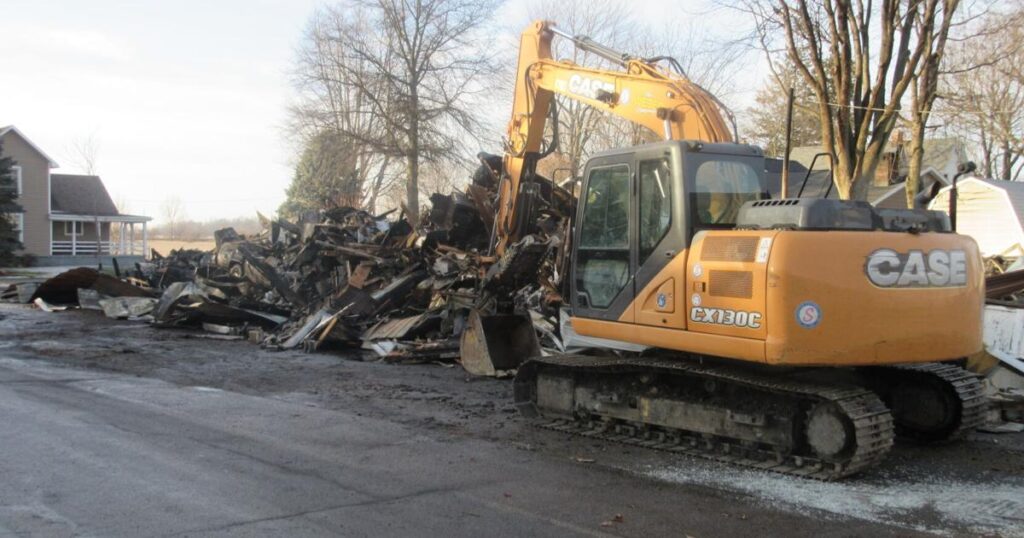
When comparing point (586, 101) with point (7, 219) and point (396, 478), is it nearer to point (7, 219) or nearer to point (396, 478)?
point (396, 478)

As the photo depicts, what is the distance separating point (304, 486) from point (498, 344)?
507cm

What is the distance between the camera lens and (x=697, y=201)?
6.77m

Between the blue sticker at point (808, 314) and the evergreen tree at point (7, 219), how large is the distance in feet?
121

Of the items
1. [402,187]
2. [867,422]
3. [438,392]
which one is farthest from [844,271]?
[402,187]

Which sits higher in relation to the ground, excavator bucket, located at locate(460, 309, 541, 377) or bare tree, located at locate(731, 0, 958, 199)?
bare tree, located at locate(731, 0, 958, 199)

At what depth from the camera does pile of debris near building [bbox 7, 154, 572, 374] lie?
1206cm

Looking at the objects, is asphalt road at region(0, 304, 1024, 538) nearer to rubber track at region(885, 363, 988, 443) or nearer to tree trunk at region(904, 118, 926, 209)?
rubber track at region(885, 363, 988, 443)

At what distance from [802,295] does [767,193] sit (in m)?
1.58

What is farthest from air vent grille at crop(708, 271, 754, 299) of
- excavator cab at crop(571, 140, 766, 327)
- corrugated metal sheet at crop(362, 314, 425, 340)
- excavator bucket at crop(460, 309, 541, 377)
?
corrugated metal sheet at crop(362, 314, 425, 340)

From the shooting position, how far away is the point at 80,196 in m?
46.7

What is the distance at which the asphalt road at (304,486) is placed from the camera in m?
5.00

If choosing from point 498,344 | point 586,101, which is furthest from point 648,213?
point 498,344

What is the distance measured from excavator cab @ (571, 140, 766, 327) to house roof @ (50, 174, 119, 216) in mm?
42460

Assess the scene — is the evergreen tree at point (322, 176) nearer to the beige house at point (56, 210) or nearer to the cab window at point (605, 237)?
the beige house at point (56, 210)
